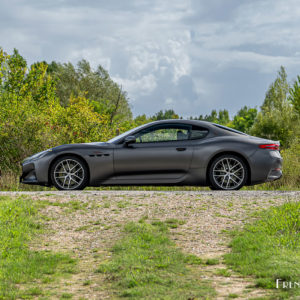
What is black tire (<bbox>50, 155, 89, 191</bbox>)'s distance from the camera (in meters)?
10.1

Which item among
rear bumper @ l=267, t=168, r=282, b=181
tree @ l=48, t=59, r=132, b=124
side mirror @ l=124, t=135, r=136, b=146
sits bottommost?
rear bumper @ l=267, t=168, r=282, b=181

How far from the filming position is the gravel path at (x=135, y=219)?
5.52 m

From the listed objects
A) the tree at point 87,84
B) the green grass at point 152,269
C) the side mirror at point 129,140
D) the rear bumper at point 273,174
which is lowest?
the green grass at point 152,269

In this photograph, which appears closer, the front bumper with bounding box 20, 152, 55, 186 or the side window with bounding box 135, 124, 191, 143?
the side window with bounding box 135, 124, 191, 143

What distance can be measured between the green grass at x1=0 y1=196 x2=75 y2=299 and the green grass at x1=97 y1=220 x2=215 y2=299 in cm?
72

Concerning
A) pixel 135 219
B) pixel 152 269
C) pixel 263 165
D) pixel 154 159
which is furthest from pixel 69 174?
pixel 152 269

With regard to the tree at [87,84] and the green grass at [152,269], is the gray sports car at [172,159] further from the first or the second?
the tree at [87,84]

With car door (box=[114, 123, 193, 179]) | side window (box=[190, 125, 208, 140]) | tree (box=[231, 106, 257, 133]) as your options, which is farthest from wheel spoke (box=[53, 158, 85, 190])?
tree (box=[231, 106, 257, 133])

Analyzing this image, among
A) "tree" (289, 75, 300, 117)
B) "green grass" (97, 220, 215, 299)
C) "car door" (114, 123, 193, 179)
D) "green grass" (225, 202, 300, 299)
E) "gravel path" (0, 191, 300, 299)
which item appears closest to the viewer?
"green grass" (97, 220, 215, 299)

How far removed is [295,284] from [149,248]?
7.10ft

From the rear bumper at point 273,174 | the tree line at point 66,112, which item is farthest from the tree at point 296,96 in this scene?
the rear bumper at point 273,174

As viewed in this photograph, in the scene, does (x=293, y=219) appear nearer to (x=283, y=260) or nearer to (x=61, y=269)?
(x=283, y=260)

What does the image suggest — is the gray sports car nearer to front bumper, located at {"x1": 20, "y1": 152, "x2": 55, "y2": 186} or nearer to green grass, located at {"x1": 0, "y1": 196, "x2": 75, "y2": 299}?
front bumper, located at {"x1": 20, "y1": 152, "x2": 55, "y2": 186}

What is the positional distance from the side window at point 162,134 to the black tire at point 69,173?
1335mm
